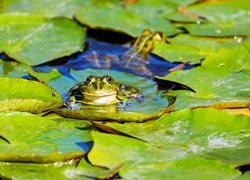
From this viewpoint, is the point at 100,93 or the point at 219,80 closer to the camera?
the point at 100,93

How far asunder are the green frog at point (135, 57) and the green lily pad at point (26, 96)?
93 centimetres

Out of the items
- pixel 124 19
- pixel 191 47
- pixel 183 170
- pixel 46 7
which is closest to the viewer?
pixel 183 170

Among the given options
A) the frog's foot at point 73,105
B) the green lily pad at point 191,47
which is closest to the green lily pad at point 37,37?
the green lily pad at point 191,47

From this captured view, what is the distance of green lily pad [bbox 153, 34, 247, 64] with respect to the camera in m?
4.57

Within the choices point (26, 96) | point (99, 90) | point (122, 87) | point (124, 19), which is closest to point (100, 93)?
point (99, 90)

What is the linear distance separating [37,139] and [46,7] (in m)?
2.38

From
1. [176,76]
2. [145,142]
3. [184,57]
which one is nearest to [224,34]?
[184,57]

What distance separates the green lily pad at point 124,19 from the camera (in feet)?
16.6

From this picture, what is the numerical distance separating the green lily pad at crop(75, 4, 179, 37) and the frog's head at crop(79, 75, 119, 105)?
1193 millimetres

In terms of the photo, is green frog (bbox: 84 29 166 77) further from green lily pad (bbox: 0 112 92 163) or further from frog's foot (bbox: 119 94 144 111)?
green lily pad (bbox: 0 112 92 163)

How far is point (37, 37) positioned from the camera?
15.7ft

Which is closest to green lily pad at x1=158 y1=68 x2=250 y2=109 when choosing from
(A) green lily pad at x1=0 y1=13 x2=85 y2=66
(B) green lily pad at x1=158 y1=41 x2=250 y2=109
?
(B) green lily pad at x1=158 y1=41 x2=250 y2=109

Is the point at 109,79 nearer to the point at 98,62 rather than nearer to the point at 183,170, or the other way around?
the point at 98,62

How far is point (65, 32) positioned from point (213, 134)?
6.25 ft
